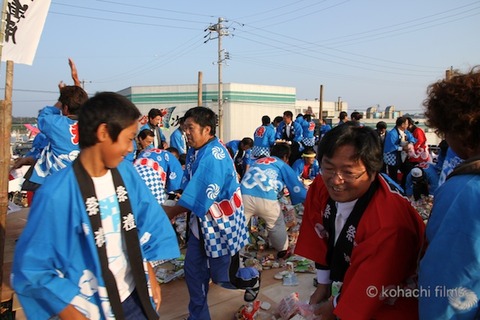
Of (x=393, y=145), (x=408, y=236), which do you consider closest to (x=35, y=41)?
(x=408, y=236)

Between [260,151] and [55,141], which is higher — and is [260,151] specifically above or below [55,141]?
below

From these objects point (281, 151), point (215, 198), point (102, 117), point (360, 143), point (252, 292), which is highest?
point (102, 117)

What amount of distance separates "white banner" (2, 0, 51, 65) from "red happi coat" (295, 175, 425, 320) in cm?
359

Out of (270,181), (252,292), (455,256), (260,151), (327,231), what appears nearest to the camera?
(455,256)

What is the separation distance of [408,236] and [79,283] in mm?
1580

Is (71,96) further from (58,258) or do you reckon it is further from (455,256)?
(455,256)

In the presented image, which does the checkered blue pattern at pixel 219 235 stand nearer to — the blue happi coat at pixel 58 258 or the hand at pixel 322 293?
the hand at pixel 322 293

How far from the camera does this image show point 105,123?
63.4 inches

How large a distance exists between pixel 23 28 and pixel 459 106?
3.98 m

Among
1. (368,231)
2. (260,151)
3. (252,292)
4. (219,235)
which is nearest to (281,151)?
(252,292)

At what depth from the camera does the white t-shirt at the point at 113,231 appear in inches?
66.9

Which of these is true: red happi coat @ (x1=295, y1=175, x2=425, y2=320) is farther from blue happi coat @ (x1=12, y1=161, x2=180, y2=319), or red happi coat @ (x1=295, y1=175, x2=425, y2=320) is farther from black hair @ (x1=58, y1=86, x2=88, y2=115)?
black hair @ (x1=58, y1=86, x2=88, y2=115)

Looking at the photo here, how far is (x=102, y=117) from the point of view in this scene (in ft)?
5.28

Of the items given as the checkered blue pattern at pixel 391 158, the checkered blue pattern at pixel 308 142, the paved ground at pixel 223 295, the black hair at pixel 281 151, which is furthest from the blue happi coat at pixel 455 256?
the checkered blue pattern at pixel 308 142
